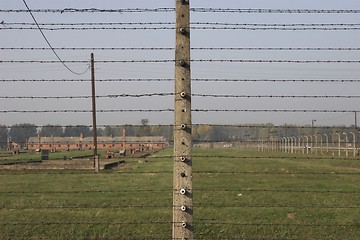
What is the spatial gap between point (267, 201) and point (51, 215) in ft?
19.6

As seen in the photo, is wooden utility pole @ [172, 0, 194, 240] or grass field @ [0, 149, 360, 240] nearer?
wooden utility pole @ [172, 0, 194, 240]

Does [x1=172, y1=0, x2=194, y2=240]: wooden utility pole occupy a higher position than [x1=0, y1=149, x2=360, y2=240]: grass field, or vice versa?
[x1=172, y1=0, x2=194, y2=240]: wooden utility pole

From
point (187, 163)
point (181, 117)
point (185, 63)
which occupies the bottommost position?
point (187, 163)

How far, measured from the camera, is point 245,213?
1143 centimetres

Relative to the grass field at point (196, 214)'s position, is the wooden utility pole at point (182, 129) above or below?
above

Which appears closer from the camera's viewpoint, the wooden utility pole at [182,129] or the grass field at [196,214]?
the wooden utility pole at [182,129]

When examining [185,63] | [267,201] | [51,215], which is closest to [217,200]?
[267,201]

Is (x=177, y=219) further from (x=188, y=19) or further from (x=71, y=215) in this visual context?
(x=71, y=215)

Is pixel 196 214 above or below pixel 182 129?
below

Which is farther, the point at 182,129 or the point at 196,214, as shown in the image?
the point at 196,214

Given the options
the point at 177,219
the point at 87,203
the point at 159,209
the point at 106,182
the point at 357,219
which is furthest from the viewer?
the point at 106,182

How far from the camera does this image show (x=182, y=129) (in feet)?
17.0

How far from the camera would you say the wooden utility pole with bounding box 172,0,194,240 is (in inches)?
203

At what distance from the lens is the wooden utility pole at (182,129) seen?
516cm
